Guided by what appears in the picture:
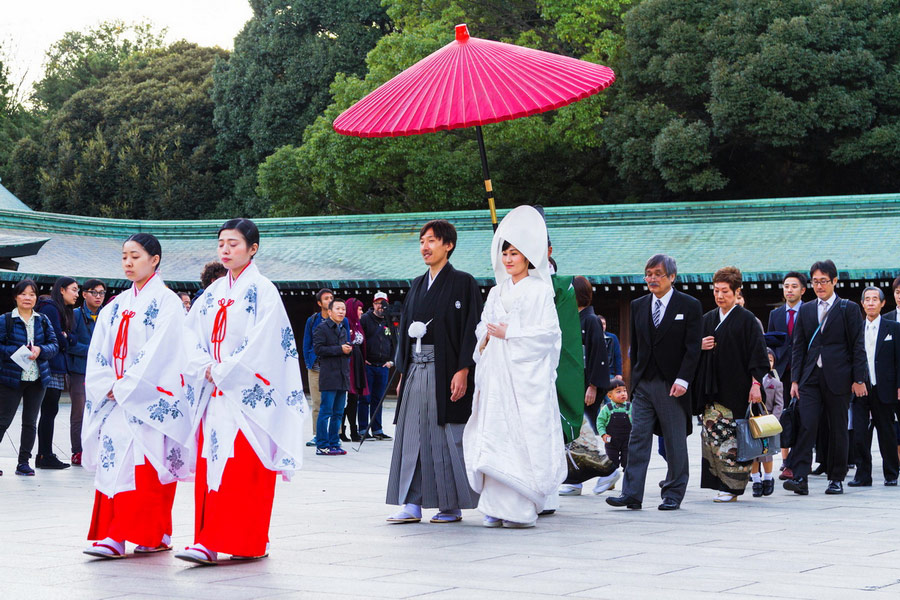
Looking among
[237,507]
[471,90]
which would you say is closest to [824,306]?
[471,90]

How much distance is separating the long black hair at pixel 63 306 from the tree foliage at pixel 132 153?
27.2 metres

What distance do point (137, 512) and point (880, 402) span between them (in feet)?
21.3

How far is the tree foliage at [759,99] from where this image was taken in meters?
25.2

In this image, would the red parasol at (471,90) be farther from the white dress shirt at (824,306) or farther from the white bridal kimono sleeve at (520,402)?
the white dress shirt at (824,306)

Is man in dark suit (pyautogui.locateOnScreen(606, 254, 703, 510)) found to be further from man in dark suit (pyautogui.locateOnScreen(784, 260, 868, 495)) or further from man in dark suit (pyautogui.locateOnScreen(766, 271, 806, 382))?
man in dark suit (pyautogui.locateOnScreen(766, 271, 806, 382))

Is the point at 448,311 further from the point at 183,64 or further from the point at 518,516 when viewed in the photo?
the point at 183,64

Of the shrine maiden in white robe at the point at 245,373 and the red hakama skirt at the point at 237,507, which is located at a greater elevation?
the shrine maiden in white robe at the point at 245,373

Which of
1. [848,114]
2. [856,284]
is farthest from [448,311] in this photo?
[848,114]

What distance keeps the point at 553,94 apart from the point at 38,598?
12.9 ft

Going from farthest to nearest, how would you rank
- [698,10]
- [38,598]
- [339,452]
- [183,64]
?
[183,64]
[698,10]
[339,452]
[38,598]

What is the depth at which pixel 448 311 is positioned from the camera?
21.1 feet

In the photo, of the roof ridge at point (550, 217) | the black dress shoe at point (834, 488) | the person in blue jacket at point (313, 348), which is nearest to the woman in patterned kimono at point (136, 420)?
the black dress shoe at point (834, 488)

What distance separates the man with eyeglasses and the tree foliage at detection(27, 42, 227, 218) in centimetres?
2722

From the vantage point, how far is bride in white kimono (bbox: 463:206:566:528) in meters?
6.09
